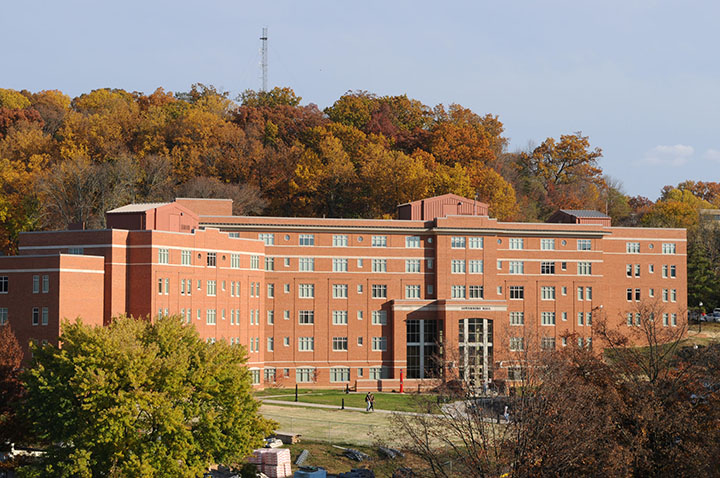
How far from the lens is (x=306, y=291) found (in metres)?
103

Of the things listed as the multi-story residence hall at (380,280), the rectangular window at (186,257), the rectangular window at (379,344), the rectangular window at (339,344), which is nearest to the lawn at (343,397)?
the multi-story residence hall at (380,280)

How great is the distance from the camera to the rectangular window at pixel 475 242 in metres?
106

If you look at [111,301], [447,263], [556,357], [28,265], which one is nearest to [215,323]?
[111,301]

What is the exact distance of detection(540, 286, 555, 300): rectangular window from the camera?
10931 cm

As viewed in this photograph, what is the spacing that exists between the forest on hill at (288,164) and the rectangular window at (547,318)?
1825 cm

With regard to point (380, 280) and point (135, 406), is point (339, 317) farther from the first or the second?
point (135, 406)

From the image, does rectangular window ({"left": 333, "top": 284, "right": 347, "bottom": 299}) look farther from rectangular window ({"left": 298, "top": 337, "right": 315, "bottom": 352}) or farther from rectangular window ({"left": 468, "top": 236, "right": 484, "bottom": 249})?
rectangular window ({"left": 468, "top": 236, "right": 484, "bottom": 249})

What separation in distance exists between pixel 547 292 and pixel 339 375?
79.5 feet

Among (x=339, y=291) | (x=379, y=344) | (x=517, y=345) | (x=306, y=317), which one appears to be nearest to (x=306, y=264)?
(x=339, y=291)

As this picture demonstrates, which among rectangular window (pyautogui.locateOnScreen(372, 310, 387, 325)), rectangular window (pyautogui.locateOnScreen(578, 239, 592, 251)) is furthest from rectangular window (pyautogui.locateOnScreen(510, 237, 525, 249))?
rectangular window (pyautogui.locateOnScreen(372, 310, 387, 325))

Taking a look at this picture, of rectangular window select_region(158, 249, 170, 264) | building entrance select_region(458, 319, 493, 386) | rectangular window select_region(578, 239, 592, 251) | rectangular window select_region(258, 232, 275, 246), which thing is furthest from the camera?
rectangular window select_region(578, 239, 592, 251)

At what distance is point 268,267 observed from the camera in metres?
102

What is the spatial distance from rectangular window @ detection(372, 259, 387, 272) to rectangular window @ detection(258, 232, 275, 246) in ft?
35.0

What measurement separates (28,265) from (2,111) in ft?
233
